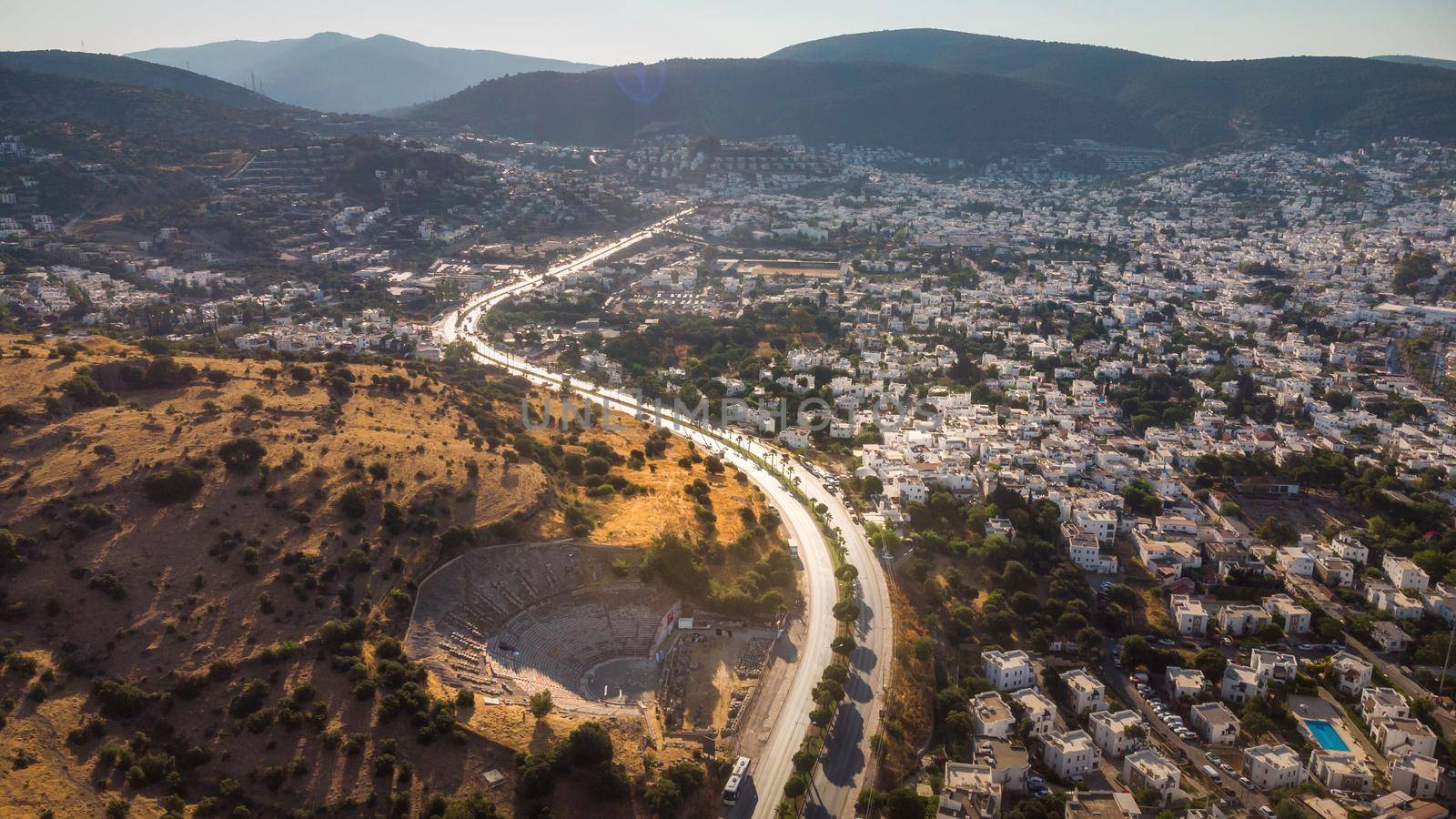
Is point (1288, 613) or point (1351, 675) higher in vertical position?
point (1288, 613)

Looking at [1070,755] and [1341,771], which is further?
[1070,755]

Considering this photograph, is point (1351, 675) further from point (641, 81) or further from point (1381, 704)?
point (641, 81)

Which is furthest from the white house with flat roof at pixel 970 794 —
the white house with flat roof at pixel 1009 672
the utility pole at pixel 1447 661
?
the utility pole at pixel 1447 661

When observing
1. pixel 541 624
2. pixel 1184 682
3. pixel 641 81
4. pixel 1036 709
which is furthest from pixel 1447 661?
pixel 641 81

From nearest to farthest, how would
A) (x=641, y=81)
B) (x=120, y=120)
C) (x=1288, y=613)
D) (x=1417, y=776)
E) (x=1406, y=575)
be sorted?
(x=1417, y=776) → (x=1288, y=613) → (x=1406, y=575) → (x=120, y=120) → (x=641, y=81)

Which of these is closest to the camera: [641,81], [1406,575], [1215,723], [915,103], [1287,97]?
[1215,723]

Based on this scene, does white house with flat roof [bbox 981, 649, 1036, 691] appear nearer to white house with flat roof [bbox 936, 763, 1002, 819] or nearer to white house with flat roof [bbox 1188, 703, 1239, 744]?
white house with flat roof [bbox 1188, 703, 1239, 744]
